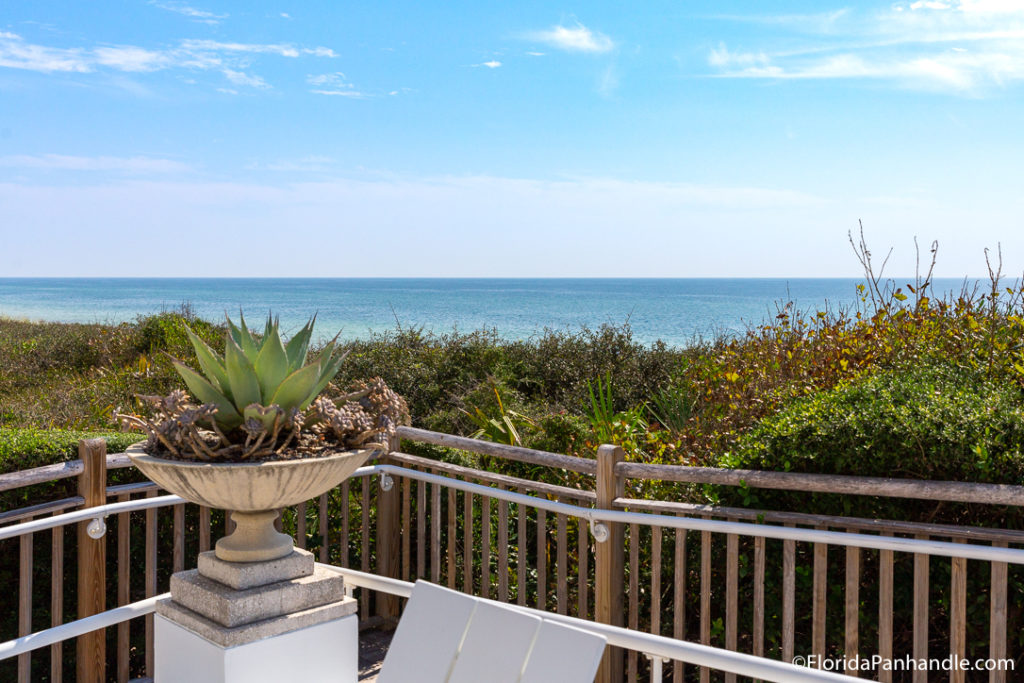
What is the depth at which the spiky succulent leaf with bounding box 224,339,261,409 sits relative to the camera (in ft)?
6.97

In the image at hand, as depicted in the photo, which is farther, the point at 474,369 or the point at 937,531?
the point at 474,369

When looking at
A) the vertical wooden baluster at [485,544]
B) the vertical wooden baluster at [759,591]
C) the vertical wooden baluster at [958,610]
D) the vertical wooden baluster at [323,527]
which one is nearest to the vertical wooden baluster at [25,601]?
the vertical wooden baluster at [323,527]

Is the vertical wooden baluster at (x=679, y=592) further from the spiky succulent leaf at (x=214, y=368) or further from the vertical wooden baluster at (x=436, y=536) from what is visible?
the spiky succulent leaf at (x=214, y=368)

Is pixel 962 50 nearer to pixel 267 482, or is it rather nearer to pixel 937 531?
pixel 937 531

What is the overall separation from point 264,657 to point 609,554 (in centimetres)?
147

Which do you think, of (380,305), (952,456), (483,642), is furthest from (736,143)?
(380,305)

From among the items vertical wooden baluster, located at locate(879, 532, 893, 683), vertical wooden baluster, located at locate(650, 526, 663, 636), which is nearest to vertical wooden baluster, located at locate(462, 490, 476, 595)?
vertical wooden baluster, located at locate(650, 526, 663, 636)

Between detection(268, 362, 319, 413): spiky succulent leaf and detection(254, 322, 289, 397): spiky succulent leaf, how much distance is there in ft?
0.10

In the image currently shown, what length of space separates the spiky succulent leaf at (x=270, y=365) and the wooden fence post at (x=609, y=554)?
1.43 metres

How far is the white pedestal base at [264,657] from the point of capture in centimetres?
207

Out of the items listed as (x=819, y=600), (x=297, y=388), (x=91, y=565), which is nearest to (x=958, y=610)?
(x=819, y=600)

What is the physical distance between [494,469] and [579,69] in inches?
676

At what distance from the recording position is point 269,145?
33.4 metres

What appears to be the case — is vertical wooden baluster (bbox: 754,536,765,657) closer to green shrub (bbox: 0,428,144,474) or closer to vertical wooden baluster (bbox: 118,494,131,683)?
vertical wooden baluster (bbox: 118,494,131,683)
